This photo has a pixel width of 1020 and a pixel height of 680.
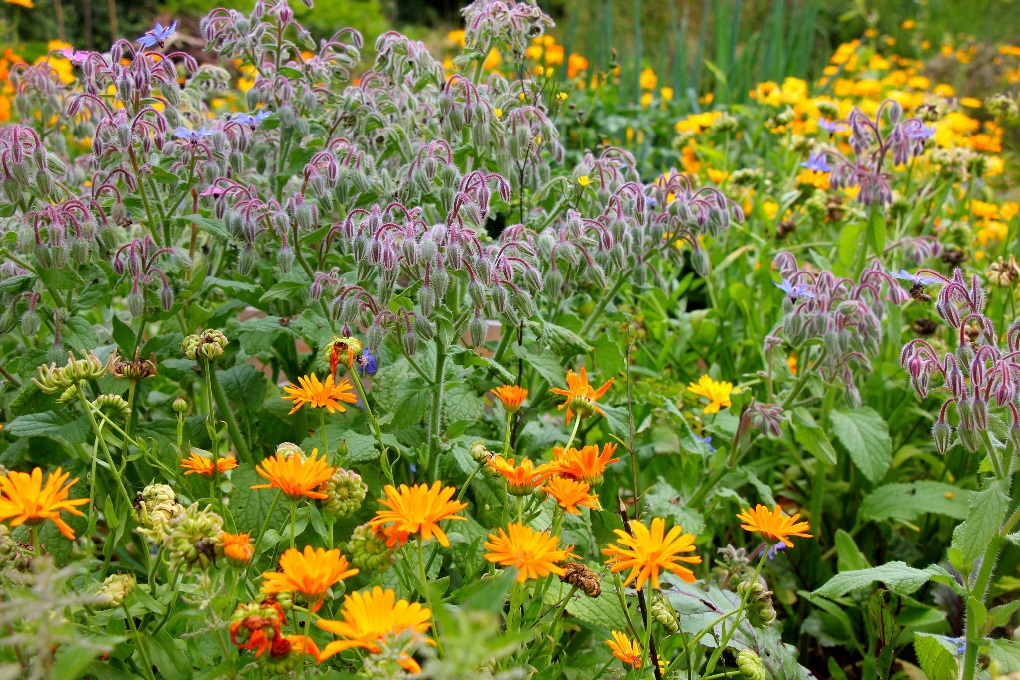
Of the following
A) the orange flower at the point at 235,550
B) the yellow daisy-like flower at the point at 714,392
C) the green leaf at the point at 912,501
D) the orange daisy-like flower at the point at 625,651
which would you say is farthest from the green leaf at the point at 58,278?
the green leaf at the point at 912,501

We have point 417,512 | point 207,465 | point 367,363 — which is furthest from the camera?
point 367,363

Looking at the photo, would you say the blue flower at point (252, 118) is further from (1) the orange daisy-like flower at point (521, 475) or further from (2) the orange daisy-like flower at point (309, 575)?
(2) the orange daisy-like flower at point (309, 575)

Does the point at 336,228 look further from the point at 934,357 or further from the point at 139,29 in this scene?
the point at 139,29

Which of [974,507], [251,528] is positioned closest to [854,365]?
[974,507]

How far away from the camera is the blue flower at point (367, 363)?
5.31 ft

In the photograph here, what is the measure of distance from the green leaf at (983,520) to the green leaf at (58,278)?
65.6 inches

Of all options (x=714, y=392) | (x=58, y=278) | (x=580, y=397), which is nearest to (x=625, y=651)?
(x=580, y=397)

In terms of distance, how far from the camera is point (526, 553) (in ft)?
3.74

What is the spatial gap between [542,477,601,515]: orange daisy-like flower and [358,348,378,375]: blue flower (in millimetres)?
510

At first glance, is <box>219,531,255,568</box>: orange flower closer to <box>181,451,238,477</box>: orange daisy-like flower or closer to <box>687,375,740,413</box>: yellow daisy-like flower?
<box>181,451,238,477</box>: orange daisy-like flower

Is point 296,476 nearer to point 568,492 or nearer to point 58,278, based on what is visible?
point 568,492

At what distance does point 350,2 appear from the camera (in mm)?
11031

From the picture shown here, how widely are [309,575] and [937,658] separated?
119cm

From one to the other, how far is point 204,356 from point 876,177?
1719 millimetres
